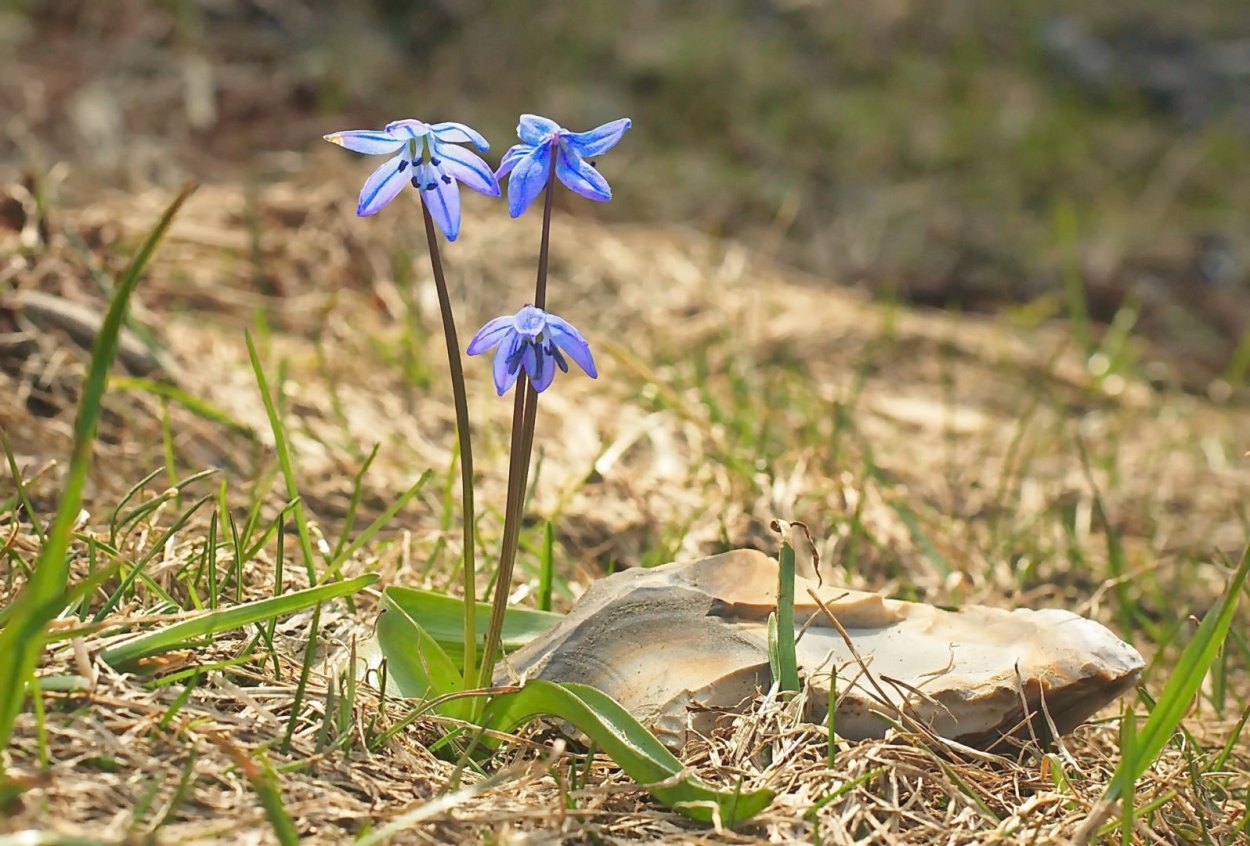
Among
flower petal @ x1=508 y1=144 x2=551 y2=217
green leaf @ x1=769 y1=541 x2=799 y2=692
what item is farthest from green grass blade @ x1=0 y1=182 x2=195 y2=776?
green leaf @ x1=769 y1=541 x2=799 y2=692

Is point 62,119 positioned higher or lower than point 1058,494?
higher

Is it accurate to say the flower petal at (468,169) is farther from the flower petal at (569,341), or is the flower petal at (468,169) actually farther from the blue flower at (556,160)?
the flower petal at (569,341)

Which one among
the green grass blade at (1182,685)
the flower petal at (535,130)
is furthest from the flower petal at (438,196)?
the green grass blade at (1182,685)

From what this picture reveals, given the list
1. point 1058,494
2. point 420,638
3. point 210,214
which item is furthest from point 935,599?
point 210,214

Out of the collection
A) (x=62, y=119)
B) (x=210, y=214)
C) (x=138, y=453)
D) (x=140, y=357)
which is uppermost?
(x=62, y=119)

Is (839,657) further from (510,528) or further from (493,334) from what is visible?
(493,334)

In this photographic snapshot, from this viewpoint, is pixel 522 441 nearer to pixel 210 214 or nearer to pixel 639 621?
pixel 639 621

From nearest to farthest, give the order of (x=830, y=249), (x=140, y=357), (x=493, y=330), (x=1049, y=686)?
(x=493, y=330)
(x=1049, y=686)
(x=140, y=357)
(x=830, y=249)

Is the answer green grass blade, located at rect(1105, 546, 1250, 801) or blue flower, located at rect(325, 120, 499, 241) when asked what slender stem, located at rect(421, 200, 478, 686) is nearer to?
blue flower, located at rect(325, 120, 499, 241)
